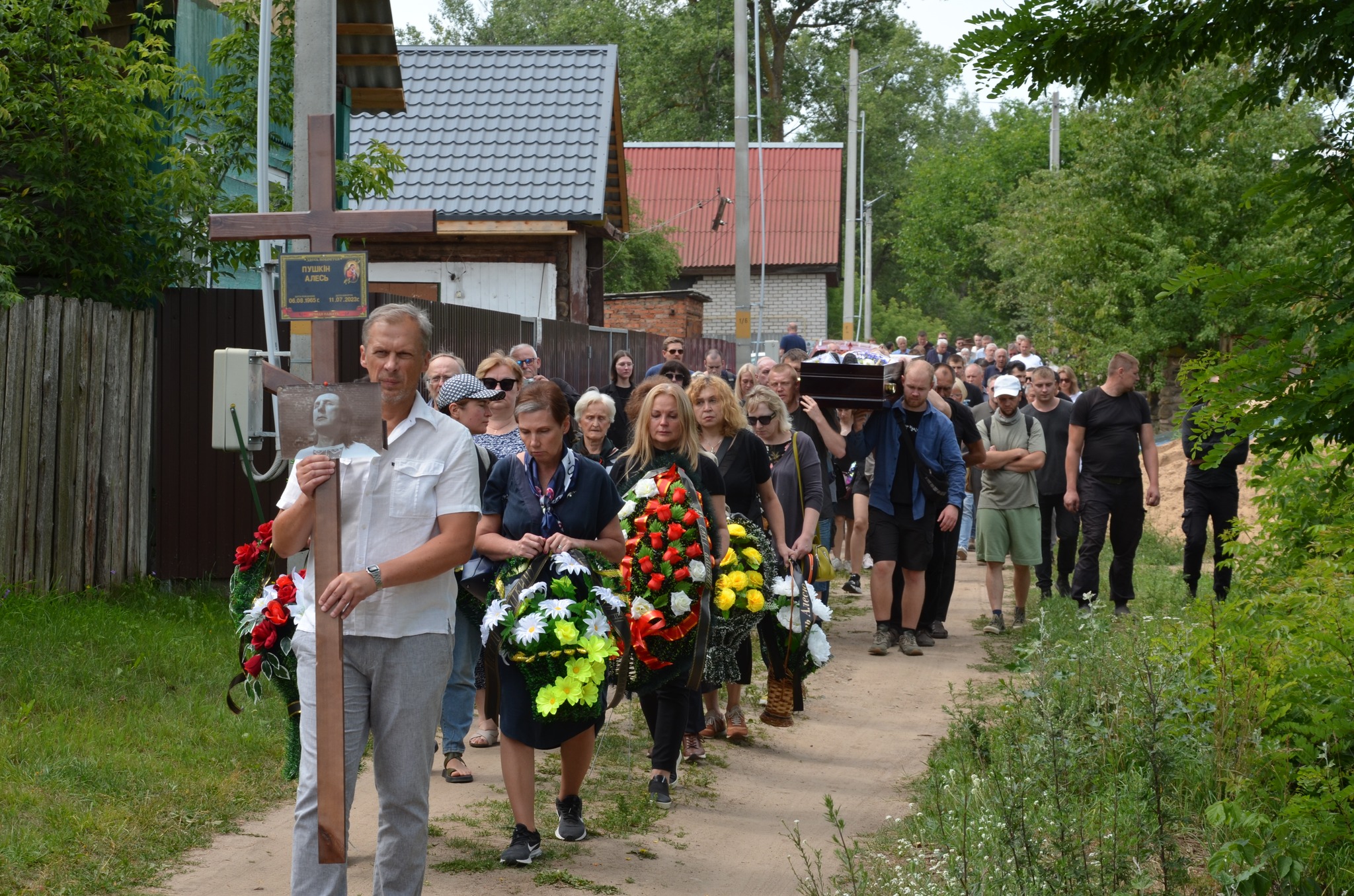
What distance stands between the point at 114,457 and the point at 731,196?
3831 cm

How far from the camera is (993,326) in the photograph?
56.0m

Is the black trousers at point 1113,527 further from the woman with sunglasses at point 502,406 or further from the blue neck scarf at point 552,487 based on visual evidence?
the blue neck scarf at point 552,487

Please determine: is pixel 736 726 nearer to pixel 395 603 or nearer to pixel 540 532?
pixel 540 532

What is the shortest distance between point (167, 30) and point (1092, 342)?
59.2ft

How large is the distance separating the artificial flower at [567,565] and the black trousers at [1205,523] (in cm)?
697

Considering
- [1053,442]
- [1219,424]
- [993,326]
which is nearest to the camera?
[1219,424]

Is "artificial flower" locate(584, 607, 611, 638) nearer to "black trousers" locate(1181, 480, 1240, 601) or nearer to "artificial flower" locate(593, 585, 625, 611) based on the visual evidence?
"artificial flower" locate(593, 585, 625, 611)

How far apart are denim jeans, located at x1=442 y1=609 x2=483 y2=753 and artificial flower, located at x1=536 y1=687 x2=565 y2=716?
1.54 meters

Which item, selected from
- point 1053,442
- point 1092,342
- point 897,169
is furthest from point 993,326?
point 1053,442

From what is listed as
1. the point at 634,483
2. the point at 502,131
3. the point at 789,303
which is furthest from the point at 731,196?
the point at 634,483

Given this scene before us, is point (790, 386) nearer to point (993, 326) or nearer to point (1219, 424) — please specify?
point (1219, 424)

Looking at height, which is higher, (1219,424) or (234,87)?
(234,87)

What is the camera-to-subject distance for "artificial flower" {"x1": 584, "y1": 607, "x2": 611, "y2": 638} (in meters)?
5.86

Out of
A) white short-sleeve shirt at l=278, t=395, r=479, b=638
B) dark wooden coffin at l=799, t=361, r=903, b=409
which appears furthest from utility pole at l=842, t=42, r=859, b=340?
white short-sleeve shirt at l=278, t=395, r=479, b=638
